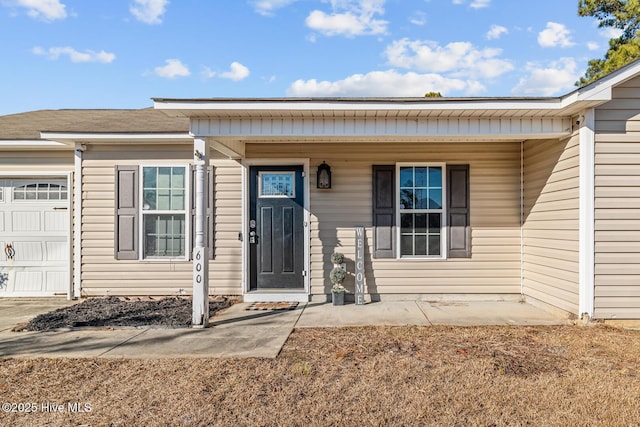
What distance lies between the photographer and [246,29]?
9.99m

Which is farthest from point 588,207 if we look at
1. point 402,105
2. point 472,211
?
point 402,105

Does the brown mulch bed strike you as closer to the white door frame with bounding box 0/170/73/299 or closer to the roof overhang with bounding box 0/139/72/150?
the white door frame with bounding box 0/170/73/299

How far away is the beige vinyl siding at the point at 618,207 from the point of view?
4246mm

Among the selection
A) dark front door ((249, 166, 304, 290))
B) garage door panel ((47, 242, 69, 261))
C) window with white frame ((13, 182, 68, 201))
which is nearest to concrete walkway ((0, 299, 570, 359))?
dark front door ((249, 166, 304, 290))

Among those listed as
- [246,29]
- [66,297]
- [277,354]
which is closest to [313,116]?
[277,354]

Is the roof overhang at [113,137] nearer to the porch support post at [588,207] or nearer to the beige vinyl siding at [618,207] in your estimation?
the porch support post at [588,207]

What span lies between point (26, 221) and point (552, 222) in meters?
7.81

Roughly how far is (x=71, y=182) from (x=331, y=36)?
32.0 ft

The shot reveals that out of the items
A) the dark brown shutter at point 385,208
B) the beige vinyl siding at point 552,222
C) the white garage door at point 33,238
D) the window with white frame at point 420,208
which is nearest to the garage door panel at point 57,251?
the white garage door at point 33,238

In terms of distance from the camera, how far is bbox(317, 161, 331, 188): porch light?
5617 millimetres

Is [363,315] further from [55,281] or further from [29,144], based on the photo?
[29,144]

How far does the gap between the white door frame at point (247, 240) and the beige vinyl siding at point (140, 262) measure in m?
0.12

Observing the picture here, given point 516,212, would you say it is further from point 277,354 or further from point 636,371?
point 277,354

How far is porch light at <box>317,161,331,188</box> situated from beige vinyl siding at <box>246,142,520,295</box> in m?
0.10
